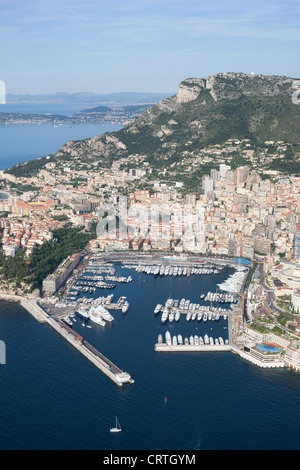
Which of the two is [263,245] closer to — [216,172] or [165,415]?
[216,172]

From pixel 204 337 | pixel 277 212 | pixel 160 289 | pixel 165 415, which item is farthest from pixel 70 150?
pixel 165 415

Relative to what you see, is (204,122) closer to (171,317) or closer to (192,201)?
(192,201)

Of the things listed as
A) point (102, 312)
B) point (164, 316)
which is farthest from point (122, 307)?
point (164, 316)

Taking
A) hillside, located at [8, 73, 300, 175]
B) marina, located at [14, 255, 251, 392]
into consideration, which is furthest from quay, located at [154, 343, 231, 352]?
hillside, located at [8, 73, 300, 175]

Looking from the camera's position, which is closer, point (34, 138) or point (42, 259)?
point (42, 259)

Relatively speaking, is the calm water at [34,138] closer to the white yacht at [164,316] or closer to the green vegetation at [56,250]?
the green vegetation at [56,250]

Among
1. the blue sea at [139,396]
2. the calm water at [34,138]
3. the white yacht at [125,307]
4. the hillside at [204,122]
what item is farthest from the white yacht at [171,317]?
the calm water at [34,138]

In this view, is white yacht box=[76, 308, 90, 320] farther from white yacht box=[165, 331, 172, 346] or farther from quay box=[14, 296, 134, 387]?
white yacht box=[165, 331, 172, 346]
